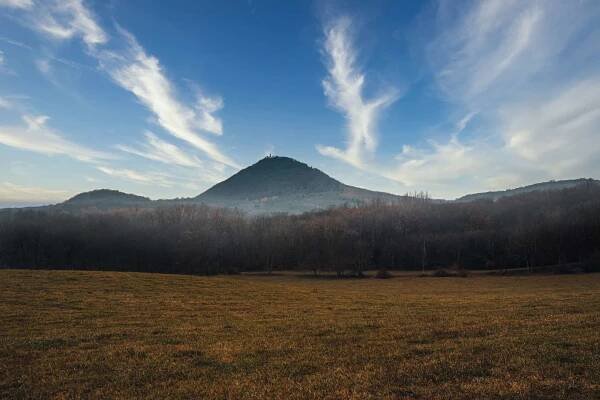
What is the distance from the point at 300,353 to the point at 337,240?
369 feet

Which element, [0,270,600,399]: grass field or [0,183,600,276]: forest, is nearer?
[0,270,600,399]: grass field

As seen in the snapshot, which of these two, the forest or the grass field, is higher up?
the forest

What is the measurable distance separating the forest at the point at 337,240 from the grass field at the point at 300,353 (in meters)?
83.5

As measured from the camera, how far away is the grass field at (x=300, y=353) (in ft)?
Result: 35.4

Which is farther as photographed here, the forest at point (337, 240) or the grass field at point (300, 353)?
the forest at point (337, 240)

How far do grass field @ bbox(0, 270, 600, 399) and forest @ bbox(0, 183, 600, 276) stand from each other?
83.5 meters

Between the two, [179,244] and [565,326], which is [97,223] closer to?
[179,244]

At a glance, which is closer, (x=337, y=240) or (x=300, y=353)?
(x=300, y=353)

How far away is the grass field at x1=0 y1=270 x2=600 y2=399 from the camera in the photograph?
35.4 feet

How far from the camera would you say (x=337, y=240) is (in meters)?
126

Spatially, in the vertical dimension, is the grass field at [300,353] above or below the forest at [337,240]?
below

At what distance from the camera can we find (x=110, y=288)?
1528 inches

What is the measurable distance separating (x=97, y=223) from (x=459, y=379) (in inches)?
6726

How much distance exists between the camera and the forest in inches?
4313
